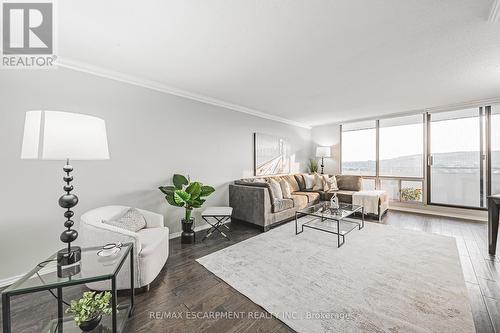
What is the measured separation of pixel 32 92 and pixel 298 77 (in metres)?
3.31

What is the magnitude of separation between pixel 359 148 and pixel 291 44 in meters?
4.81

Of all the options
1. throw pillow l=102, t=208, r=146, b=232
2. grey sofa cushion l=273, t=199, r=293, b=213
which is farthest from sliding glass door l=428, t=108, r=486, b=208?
throw pillow l=102, t=208, r=146, b=232

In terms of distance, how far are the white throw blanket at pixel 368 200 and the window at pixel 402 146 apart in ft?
4.11

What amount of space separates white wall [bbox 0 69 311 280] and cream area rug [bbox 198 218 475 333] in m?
1.57

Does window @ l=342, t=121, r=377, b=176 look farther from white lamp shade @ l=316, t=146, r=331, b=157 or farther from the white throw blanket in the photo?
the white throw blanket

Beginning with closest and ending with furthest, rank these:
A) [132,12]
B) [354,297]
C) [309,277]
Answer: [132,12]
[354,297]
[309,277]

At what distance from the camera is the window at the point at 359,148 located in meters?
5.66

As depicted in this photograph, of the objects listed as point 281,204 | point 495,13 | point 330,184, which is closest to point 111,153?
point 281,204

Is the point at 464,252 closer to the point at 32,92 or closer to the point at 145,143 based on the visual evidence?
the point at 145,143

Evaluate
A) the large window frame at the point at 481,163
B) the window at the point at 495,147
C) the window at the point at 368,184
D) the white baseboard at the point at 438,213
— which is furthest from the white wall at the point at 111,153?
the window at the point at 495,147

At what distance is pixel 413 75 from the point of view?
9.32 ft

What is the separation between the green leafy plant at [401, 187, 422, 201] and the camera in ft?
16.1

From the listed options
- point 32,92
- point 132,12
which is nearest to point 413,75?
point 132,12

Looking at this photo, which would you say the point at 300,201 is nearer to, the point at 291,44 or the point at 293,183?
the point at 293,183
